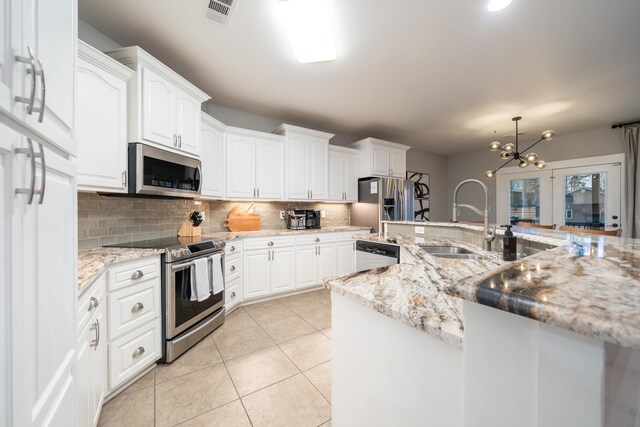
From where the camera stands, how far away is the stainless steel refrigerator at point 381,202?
399 cm

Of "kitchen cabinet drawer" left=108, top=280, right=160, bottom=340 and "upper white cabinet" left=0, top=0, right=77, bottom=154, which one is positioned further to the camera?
"kitchen cabinet drawer" left=108, top=280, right=160, bottom=340

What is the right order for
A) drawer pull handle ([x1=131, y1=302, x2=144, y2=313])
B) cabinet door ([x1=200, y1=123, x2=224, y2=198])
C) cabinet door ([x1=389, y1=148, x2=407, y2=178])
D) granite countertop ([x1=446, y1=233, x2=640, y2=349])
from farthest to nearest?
cabinet door ([x1=389, y1=148, x2=407, y2=178]), cabinet door ([x1=200, y1=123, x2=224, y2=198]), drawer pull handle ([x1=131, y1=302, x2=144, y2=313]), granite countertop ([x1=446, y1=233, x2=640, y2=349])

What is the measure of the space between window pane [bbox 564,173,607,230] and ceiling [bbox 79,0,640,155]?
1.05 meters

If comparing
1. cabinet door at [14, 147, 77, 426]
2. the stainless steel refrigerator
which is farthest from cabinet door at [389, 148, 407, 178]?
cabinet door at [14, 147, 77, 426]

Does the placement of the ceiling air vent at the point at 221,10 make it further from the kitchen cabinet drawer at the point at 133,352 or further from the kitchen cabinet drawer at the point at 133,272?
the kitchen cabinet drawer at the point at 133,352

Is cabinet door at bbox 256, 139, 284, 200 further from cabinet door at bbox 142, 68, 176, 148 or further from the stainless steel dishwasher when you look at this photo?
the stainless steel dishwasher

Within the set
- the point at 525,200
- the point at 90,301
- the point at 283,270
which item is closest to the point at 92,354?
the point at 90,301

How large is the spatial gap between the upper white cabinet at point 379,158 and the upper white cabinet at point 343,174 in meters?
0.14

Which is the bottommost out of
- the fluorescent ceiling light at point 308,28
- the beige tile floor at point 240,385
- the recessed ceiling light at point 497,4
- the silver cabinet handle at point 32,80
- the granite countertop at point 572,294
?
the beige tile floor at point 240,385

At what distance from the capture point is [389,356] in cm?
76

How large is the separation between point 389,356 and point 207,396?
4.59 feet

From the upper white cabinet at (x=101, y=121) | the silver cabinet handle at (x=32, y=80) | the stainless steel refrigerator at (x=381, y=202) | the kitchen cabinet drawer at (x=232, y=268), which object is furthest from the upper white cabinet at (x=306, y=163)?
the silver cabinet handle at (x=32, y=80)

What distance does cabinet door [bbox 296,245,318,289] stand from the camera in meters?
3.32

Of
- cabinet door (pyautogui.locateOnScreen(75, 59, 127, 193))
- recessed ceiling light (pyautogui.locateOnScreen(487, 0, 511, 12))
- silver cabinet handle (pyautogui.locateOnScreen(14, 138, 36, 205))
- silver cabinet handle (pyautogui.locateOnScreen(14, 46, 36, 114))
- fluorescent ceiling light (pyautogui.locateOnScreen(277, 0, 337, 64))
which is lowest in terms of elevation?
silver cabinet handle (pyautogui.locateOnScreen(14, 138, 36, 205))
